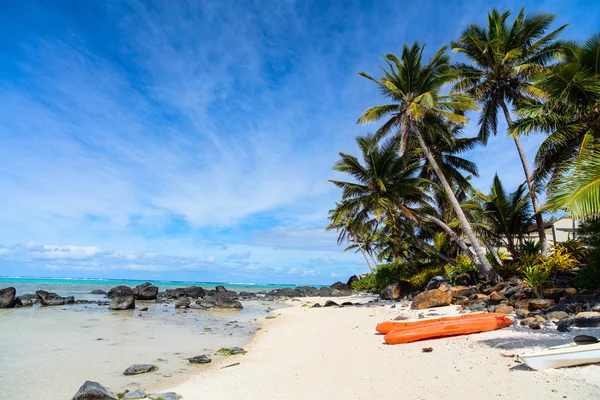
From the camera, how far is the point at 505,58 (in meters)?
17.0

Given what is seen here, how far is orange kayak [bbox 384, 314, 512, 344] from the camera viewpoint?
7.63 metres

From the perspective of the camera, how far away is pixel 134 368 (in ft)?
24.6

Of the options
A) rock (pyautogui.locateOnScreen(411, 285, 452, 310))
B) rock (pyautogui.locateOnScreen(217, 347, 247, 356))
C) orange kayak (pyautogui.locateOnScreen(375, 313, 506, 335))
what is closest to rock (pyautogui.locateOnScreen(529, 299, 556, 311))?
orange kayak (pyautogui.locateOnScreen(375, 313, 506, 335))

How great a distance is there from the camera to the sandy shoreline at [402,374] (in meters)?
4.53

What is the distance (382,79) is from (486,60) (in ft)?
18.1

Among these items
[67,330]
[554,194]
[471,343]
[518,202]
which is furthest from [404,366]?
[518,202]

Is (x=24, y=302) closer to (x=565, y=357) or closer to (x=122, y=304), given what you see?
(x=122, y=304)

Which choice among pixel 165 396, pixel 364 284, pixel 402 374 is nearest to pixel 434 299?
pixel 402 374

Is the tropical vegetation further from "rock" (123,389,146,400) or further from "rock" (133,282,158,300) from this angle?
"rock" (133,282,158,300)

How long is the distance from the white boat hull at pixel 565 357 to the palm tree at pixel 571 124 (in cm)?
198

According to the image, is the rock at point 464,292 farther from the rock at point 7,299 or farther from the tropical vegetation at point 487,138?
the rock at point 7,299

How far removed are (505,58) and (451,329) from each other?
600 inches

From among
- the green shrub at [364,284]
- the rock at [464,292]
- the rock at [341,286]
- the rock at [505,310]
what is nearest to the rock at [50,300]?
the rock at [464,292]

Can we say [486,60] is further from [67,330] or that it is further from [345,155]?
[67,330]
